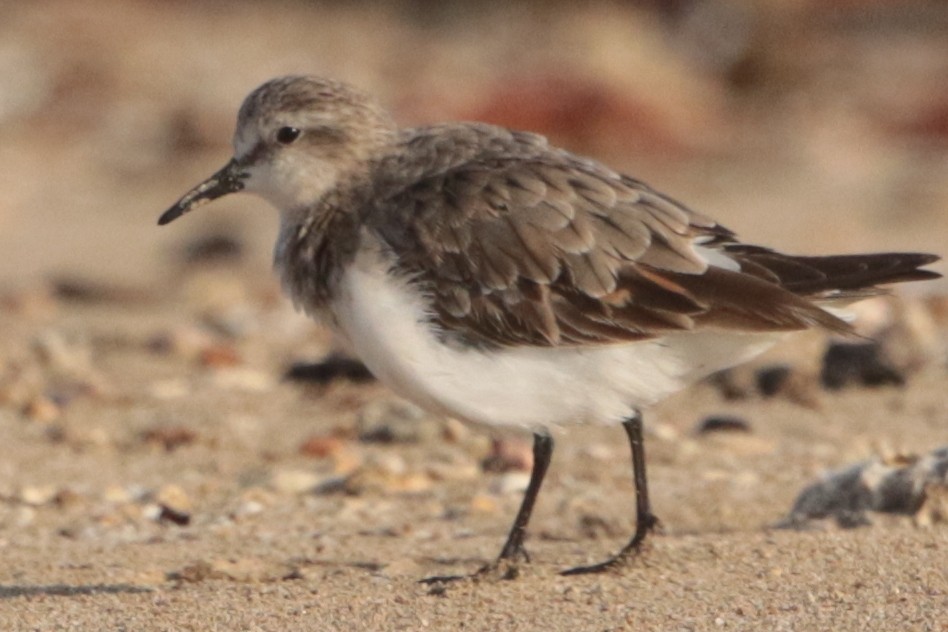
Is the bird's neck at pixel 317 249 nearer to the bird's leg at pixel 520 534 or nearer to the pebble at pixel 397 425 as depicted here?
→ the bird's leg at pixel 520 534

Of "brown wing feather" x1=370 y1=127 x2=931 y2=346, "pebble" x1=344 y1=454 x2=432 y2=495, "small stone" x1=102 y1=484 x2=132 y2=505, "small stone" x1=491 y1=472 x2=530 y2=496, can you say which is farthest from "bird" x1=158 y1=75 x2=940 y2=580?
"small stone" x1=102 y1=484 x2=132 y2=505

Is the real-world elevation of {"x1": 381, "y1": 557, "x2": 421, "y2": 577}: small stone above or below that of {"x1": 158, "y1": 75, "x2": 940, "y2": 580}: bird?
below

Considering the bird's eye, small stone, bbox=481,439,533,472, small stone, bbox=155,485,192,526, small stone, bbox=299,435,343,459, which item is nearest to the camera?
the bird's eye

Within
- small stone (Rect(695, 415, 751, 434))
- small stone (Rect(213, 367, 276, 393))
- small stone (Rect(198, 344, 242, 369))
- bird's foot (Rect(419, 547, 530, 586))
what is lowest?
bird's foot (Rect(419, 547, 530, 586))

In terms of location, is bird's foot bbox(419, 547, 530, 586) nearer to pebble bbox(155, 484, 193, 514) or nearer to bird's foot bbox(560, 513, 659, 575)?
bird's foot bbox(560, 513, 659, 575)

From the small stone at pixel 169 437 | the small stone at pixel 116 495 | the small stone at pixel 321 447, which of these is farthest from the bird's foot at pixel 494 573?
the small stone at pixel 169 437

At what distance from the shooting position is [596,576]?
5172 millimetres

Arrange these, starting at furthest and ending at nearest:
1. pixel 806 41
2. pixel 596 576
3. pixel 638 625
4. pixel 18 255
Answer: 1. pixel 806 41
2. pixel 18 255
3. pixel 596 576
4. pixel 638 625

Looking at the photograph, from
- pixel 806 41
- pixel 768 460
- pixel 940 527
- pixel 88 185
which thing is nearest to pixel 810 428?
pixel 768 460

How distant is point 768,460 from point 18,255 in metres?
6.33

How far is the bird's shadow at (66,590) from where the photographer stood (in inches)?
203

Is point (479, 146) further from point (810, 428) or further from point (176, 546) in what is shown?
point (810, 428)

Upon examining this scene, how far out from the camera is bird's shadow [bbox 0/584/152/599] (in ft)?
16.9

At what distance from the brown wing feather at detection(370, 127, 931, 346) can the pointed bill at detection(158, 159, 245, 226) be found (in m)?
0.77
